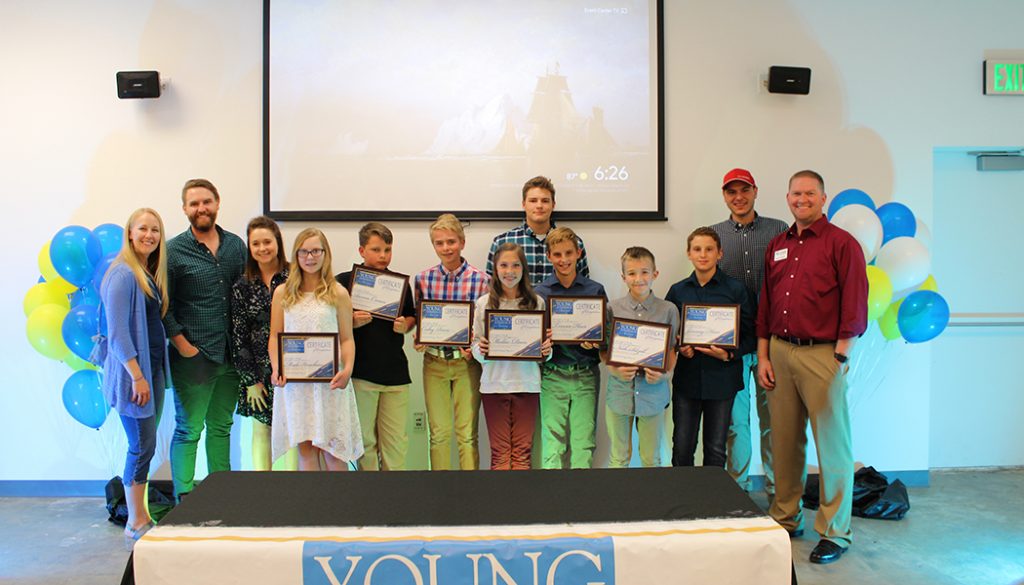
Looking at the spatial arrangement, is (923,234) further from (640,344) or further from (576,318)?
(576,318)

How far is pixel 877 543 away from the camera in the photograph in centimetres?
343

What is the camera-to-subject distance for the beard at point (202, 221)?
3.45 m

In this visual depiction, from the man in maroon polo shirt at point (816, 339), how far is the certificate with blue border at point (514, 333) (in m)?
1.15

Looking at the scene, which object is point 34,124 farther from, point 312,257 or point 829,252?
point 829,252

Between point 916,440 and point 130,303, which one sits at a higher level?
point 130,303

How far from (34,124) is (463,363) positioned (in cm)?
310

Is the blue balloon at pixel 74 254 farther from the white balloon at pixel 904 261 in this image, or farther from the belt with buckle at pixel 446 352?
the white balloon at pixel 904 261

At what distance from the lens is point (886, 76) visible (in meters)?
4.31

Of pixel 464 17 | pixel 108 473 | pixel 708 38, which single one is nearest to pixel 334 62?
pixel 464 17

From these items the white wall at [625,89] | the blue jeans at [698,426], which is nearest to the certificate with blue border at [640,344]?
the blue jeans at [698,426]

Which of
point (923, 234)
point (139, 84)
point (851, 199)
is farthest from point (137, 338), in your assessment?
point (923, 234)

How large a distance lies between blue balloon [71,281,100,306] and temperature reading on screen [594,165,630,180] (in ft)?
9.51

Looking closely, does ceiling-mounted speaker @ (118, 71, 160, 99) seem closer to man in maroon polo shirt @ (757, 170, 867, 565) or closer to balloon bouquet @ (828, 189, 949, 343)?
man in maroon polo shirt @ (757, 170, 867, 565)

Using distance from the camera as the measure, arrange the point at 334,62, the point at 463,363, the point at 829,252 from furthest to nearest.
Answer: the point at 334,62
the point at 463,363
the point at 829,252
